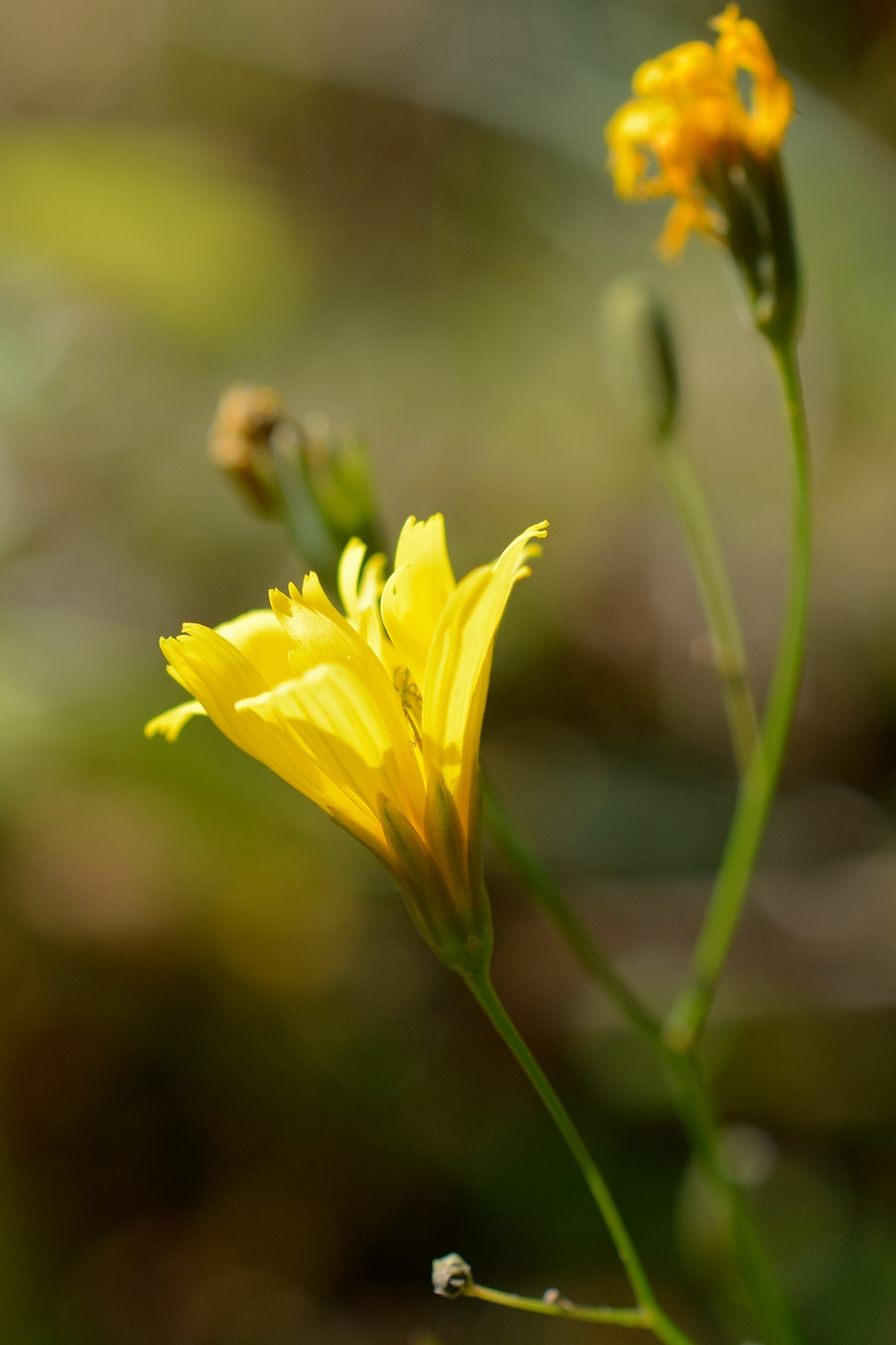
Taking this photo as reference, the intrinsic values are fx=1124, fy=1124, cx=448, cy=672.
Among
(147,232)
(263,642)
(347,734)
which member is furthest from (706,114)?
(147,232)

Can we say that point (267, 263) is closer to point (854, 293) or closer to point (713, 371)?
point (713, 371)

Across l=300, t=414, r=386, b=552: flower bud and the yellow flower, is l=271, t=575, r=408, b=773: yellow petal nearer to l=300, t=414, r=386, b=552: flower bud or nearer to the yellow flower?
the yellow flower

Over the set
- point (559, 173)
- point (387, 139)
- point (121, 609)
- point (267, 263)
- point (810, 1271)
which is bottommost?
point (810, 1271)

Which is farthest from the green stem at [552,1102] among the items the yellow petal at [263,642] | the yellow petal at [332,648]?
the yellow petal at [263,642]

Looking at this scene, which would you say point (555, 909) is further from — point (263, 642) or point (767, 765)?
point (263, 642)

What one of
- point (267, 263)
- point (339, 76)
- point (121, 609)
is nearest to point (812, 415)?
point (267, 263)

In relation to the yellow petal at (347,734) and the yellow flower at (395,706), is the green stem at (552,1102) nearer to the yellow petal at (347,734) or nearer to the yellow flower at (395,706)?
the yellow flower at (395,706)
